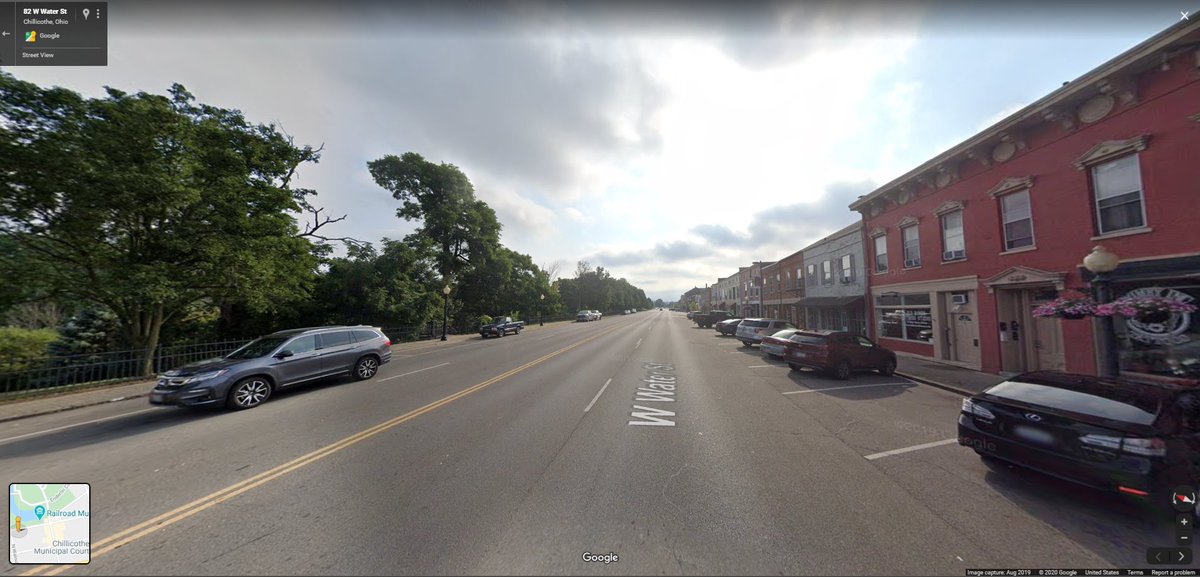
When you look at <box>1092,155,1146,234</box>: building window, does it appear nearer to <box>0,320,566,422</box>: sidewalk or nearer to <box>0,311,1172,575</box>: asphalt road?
<box>0,311,1172,575</box>: asphalt road

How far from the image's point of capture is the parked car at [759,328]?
18.6 meters

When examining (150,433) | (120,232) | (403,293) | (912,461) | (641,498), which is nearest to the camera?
(641,498)

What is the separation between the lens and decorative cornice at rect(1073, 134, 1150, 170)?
806 cm

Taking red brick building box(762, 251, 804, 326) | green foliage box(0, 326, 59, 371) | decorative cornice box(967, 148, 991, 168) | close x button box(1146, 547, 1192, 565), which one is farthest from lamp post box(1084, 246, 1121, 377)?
green foliage box(0, 326, 59, 371)

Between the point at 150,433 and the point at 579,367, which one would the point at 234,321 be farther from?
the point at 579,367

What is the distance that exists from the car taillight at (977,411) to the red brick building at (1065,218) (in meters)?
6.41

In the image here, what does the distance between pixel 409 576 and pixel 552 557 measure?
3.40ft

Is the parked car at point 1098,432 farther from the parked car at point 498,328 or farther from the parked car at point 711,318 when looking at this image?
the parked car at point 711,318

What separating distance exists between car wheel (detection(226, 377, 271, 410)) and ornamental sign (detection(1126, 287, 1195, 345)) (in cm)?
1961

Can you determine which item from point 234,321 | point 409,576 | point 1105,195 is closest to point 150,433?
point 409,576

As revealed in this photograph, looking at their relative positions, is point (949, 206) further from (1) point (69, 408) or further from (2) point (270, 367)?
(1) point (69, 408)

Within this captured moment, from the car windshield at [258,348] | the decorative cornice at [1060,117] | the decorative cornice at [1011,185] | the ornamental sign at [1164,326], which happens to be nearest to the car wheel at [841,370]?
the ornamental sign at [1164,326]

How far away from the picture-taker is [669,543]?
2988 mm

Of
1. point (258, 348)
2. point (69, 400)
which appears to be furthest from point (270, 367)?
point (69, 400)
